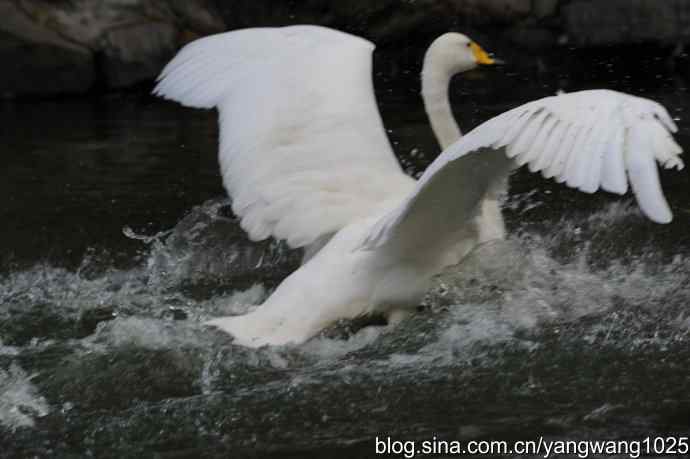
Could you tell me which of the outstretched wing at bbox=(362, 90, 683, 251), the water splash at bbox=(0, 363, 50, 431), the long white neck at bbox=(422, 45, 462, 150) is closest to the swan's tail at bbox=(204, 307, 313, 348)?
the outstretched wing at bbox=(362, 90, 683, 251)

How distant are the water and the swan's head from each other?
0.80 metres

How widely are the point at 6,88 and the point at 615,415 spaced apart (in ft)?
22.2

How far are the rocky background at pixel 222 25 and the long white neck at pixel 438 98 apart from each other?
4.41 meters

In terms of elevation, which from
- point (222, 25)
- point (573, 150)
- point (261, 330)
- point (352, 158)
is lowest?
point (261, 330)

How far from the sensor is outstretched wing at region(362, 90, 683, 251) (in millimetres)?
4125

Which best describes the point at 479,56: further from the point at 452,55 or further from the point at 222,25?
the point at 222,25

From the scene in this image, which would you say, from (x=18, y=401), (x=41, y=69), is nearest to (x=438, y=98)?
(x=18, y=401)

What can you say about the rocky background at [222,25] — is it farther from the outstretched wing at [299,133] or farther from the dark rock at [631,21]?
the outstretched wing at [299,133]

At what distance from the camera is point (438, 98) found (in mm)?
6430

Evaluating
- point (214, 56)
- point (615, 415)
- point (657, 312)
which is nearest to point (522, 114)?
point (615, 415)

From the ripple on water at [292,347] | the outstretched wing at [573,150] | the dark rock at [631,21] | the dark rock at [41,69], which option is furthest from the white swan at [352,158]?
the dark rock at [631,21]

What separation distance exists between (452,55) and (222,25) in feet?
15.7

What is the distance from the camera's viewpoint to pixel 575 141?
435 cm

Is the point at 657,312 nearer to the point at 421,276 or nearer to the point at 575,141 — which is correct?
the point at 421,276
